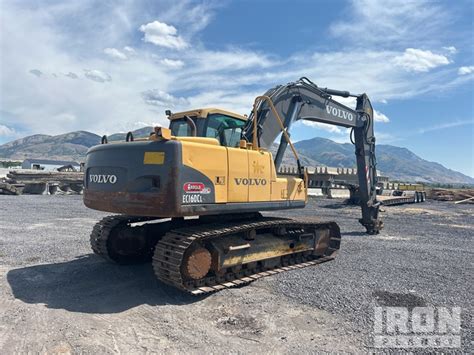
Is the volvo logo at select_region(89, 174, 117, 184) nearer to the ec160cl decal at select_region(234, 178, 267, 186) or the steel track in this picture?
the steel track

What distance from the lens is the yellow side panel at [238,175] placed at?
5996mm

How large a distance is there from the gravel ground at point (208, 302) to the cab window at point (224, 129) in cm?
260

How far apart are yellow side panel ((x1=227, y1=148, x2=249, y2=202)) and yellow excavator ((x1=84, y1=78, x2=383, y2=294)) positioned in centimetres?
2

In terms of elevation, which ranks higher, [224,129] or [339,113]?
[339,113]

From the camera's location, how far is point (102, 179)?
236 inches

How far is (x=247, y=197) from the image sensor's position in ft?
20.7

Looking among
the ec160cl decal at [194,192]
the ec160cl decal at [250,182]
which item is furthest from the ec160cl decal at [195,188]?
the ec160cl decal at [250,182]

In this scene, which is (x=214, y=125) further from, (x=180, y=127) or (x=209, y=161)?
(x=209, y=161)

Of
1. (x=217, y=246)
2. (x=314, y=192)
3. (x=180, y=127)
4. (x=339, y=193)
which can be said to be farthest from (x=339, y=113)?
(x=314, y=192)

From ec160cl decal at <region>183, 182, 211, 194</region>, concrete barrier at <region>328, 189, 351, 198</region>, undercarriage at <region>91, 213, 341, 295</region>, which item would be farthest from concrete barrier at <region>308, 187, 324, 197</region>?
ec160cl decal at <region>183, 182, 211, 194</region>

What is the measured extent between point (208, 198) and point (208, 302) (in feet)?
5.05

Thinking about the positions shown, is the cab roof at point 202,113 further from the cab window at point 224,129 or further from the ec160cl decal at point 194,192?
the ec160cl decal at point 194,192

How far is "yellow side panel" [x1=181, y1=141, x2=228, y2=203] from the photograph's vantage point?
541 centimetres

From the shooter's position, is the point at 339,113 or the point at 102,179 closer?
the point at 102,179
